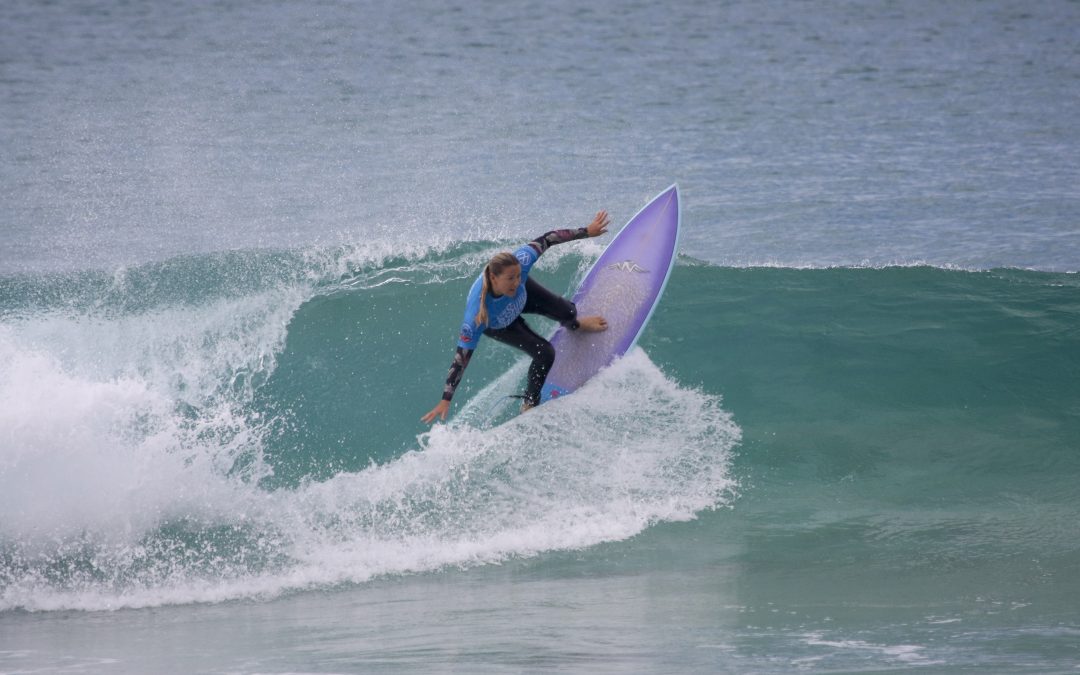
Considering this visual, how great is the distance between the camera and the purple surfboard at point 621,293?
8.12 metres

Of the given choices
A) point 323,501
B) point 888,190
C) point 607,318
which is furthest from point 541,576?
point 888,190

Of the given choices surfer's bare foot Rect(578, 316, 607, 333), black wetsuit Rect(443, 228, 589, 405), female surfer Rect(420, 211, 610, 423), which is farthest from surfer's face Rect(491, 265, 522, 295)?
surfer's bare foot Rect(578, 316, 607, 333)

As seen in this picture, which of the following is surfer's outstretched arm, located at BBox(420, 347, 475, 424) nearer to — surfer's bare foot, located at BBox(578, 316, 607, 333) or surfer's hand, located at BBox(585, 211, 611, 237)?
surfer's hand, located at BBox(585, 211, 611, 237)

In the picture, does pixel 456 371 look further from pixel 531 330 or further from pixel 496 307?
pixel 531 330

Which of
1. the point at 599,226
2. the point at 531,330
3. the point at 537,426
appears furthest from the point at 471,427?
the point at 599,226

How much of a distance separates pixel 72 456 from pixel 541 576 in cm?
329

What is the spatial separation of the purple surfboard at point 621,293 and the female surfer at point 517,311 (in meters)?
0.11

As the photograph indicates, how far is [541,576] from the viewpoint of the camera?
21.5 ft

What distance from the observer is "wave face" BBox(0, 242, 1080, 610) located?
695 cm

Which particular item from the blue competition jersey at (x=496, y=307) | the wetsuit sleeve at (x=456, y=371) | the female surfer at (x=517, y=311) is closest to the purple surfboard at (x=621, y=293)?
the female surfer at (x=517, y=311)

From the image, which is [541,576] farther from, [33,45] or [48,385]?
[33,45]

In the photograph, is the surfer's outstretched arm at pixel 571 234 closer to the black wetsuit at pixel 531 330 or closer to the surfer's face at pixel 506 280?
the black wetsuit at pixel 531 330

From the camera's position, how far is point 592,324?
27.0 ft

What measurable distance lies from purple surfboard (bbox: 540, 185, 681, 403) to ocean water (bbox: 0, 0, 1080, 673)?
8.1 inches
